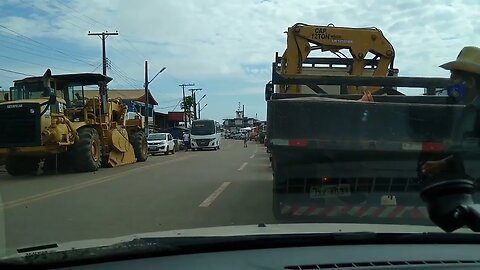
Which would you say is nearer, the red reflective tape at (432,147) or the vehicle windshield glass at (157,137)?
the red reflective tape at (432,147)

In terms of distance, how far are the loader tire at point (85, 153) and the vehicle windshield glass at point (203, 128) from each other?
27.0m

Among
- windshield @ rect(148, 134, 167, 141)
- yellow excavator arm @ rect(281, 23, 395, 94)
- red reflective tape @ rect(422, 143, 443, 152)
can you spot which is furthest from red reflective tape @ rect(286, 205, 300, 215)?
windshield @ rect(148, 134, 167, 141)

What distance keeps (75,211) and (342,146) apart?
17.3ft

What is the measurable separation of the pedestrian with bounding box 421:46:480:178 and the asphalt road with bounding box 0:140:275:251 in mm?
3304

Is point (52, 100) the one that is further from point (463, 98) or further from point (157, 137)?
point (157, 137)

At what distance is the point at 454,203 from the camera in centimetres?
365

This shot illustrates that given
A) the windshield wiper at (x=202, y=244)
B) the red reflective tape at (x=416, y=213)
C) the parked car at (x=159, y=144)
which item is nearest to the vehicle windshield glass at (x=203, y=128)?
the parked car at (x=159, y=144)

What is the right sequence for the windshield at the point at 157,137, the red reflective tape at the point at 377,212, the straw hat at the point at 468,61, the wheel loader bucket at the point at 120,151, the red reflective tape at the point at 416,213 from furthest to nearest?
the windshield at the point at 157,137, the wheel loader bucket at the point at 120,151, the red reflective tape at the point at 377,212, the red reflective tape at the point at 416,213, the straw hat at the point at 468,61

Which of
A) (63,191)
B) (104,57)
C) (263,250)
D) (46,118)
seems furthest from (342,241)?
(104,57)

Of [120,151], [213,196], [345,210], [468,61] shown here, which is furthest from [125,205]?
[120,151]

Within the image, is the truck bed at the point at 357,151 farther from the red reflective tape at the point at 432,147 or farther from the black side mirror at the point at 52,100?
the black side mirror at the point at 52,100

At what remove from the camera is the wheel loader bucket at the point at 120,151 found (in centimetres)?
2429

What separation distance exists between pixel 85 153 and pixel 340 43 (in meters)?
10.4

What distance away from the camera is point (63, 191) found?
14.0 meters
